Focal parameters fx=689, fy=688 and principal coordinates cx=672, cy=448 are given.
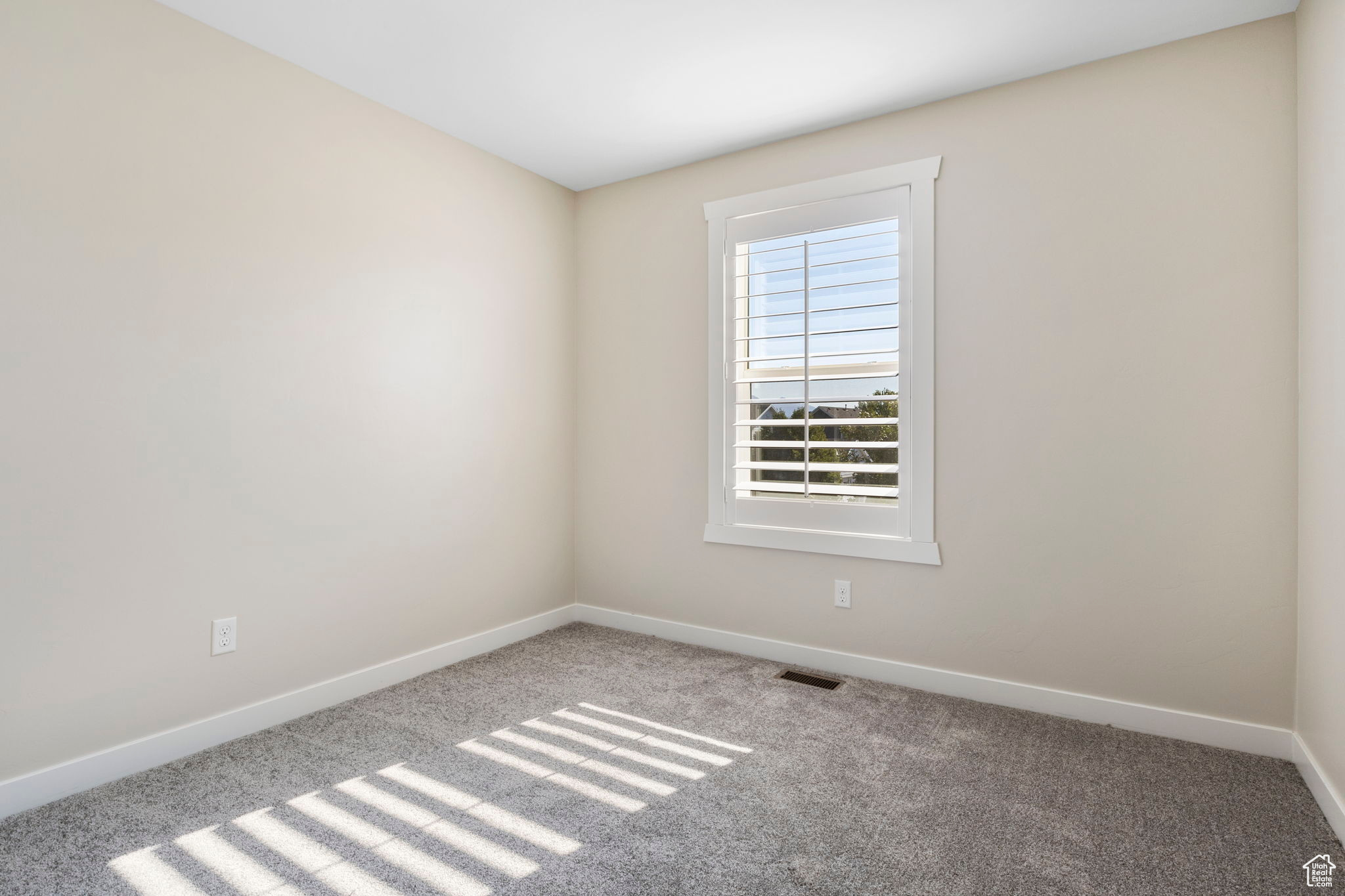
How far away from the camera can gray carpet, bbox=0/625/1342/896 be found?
1642mm

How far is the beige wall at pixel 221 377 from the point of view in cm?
196

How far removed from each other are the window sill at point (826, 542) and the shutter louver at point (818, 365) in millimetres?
165

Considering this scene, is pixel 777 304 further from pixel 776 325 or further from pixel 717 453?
pixel 717 453

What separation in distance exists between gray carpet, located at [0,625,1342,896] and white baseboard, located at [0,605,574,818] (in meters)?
0.05

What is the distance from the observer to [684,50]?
2424 mm

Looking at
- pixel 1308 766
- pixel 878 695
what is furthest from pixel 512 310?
pixel 1308 766

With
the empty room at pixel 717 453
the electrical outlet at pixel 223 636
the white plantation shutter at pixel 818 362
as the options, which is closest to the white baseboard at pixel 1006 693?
the empty room at pixel 717 453

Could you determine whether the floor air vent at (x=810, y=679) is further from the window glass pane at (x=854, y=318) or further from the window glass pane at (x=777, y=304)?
the window glass pane at (x=777, y=304)

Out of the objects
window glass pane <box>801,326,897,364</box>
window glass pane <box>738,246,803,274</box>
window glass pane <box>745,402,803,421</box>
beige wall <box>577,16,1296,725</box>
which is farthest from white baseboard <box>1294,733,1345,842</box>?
window glass pane <box>738,246,803,274</box>

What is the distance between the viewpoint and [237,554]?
240 cm

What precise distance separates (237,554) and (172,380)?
0.62 m

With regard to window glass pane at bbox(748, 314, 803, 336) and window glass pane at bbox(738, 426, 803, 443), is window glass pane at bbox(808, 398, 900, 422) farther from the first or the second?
window glass pane at bbox(748, 314, 803, 336)

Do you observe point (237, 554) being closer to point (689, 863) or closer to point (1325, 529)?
point (689, 863)

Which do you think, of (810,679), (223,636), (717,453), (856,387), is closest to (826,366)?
(856,387)
